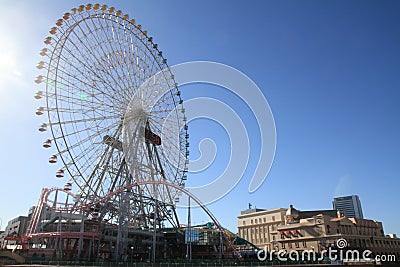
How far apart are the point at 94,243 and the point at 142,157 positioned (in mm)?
15288

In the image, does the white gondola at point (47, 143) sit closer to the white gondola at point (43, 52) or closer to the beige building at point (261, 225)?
the white gondola at point (43, 52)

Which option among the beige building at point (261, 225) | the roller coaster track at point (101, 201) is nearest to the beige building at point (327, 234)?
the beige building at point (261, 225)

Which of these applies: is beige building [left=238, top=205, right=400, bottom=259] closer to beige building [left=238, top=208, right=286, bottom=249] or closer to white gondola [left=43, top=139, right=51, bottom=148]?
beige building [left=238, top=208, right=286, bottom=249]

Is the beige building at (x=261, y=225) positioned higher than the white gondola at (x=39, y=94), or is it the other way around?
the white gondola at (x=39, y=94)

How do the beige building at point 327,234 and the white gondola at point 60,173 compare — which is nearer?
the white gondola at point 60,173

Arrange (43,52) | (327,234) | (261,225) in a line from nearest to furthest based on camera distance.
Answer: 1. (43,52)
2. (327,234)
3. (261,225)

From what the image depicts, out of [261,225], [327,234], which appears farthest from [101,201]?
[261,225]

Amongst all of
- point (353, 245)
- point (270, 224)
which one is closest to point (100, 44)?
point (353, 245)

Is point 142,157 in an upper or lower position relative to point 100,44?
lower

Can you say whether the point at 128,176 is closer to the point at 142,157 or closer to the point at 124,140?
the point at 142,157

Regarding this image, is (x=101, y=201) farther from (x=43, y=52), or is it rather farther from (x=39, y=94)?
(x=43, y=52)

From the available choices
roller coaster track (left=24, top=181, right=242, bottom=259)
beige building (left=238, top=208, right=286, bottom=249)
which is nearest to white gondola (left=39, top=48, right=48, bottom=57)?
roller coaster track (left=24, top=181, right=242, bottom=259)

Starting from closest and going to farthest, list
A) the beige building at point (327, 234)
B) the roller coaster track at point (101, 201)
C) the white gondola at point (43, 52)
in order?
the white gondola at point (43, 52), the roller coaster track at point (101, 201), the beige building at point (327, 234)

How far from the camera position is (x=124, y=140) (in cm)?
4553
